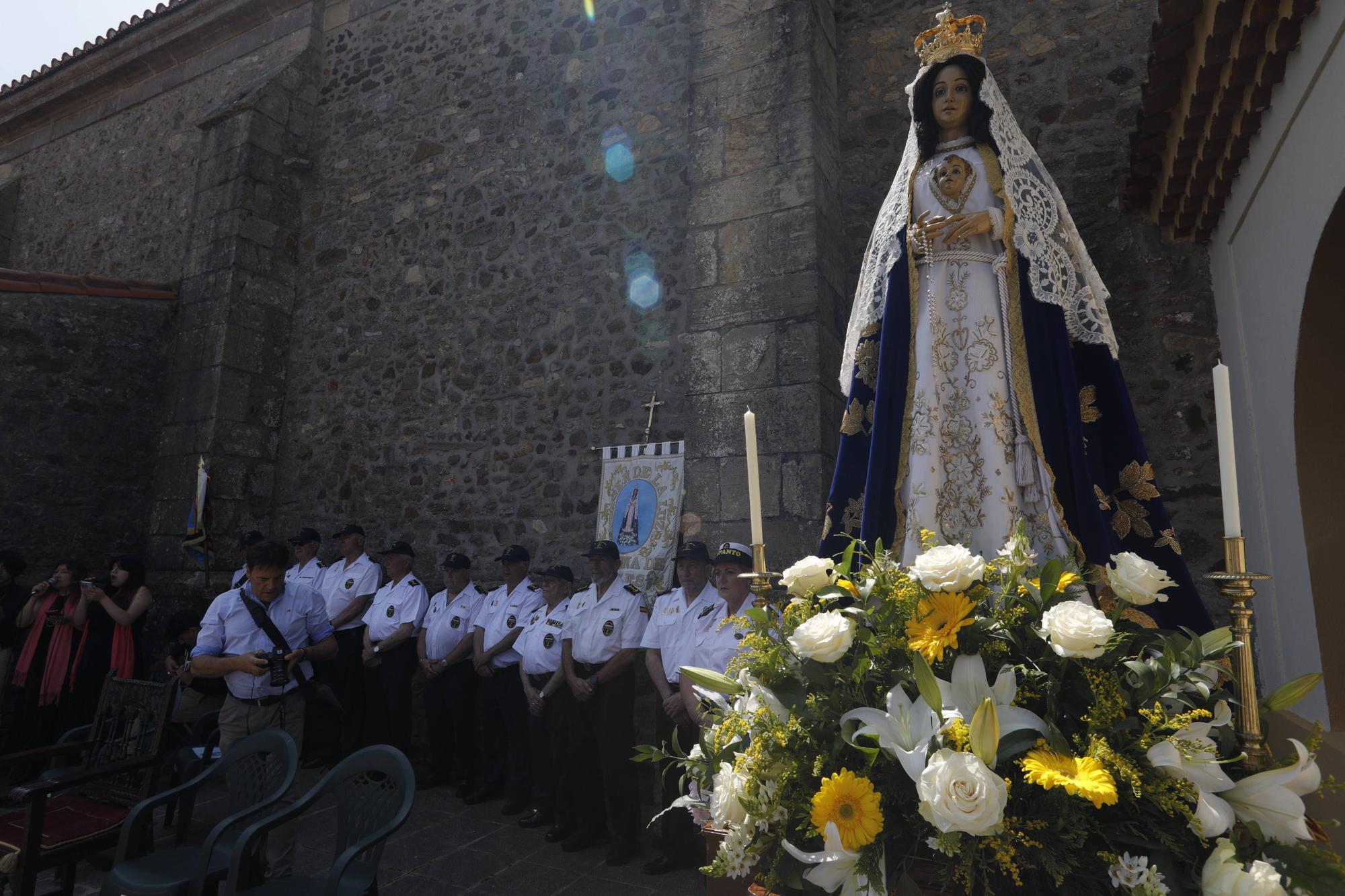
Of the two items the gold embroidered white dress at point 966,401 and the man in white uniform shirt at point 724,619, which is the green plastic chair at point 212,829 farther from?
the gold embroidered white dress at point 966,401

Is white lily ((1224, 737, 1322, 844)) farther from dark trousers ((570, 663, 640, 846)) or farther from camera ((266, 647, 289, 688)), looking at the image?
camera ((266, 647, 289, 688))

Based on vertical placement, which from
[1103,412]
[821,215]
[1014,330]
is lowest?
[1103,412]

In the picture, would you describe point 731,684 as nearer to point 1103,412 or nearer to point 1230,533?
point 1230,533

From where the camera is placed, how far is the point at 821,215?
4918mm

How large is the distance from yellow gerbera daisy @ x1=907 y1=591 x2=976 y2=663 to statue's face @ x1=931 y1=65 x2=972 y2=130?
1.69m

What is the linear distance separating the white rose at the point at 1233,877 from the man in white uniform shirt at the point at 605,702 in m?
3.87

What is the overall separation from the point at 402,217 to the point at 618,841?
6.63m

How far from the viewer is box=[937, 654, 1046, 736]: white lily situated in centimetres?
134

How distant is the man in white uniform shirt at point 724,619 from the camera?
423cm

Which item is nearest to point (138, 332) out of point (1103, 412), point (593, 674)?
point (593, 674)

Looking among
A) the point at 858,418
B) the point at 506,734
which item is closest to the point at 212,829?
the point at 506,734

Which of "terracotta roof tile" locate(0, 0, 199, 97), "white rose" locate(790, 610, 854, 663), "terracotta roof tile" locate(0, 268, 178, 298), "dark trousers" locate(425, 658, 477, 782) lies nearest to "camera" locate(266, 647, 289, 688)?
"dark trousers" locate(425, 658, 477, 782)

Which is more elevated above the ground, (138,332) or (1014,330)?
(138,332)

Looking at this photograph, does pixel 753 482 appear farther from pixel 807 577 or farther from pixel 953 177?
pixel 953 177
